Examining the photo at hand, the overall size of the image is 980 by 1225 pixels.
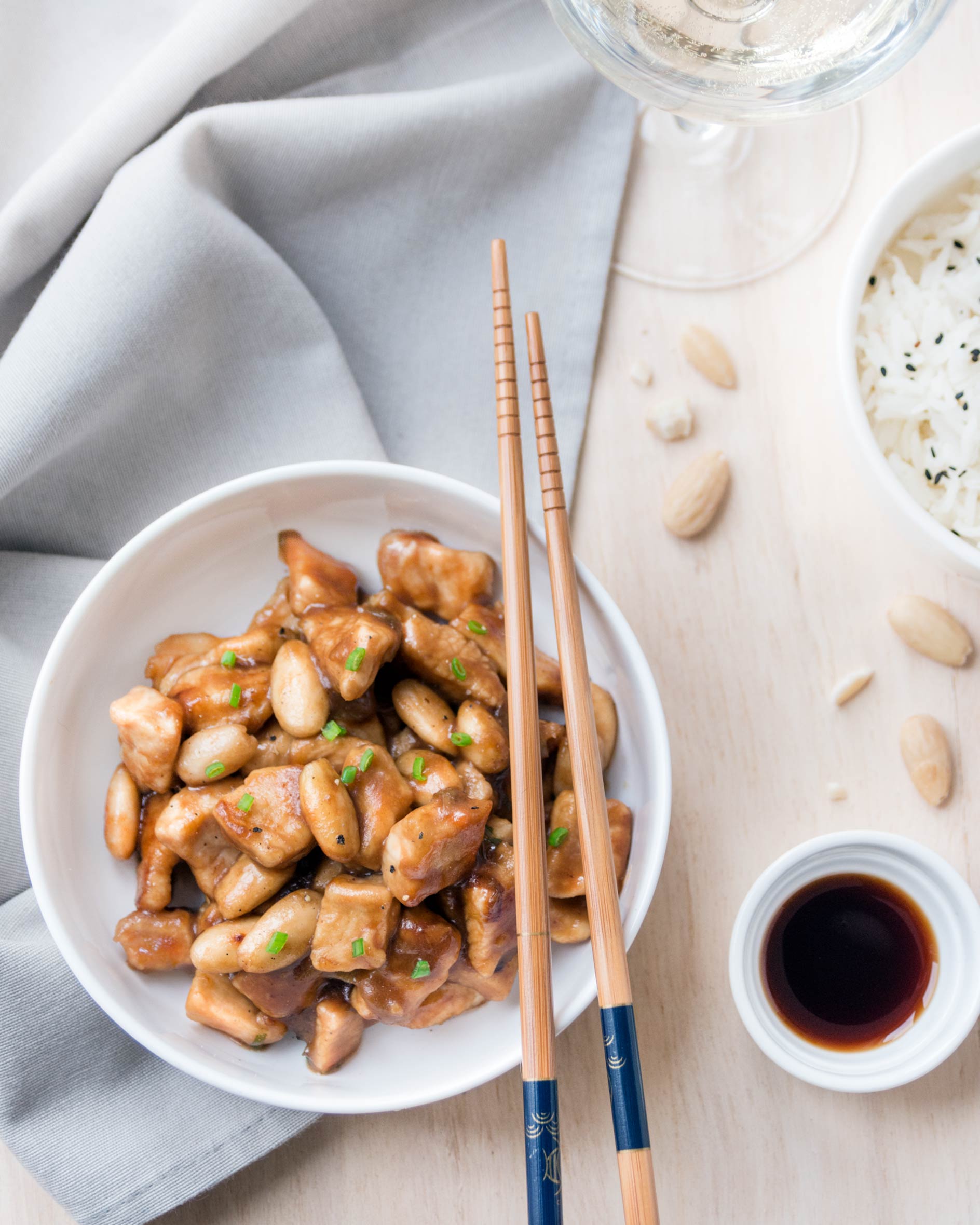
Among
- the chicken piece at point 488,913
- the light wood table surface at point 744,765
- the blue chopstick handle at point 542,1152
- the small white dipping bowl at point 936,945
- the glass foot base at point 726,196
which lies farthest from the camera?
the glass foot base at point 726,196

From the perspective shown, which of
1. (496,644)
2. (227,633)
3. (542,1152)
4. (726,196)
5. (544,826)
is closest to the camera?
(542,1152)

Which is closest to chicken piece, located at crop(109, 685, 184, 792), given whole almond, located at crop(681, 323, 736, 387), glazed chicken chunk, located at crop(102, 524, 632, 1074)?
glazed chicken chunk, located at crop(102, 524, 632, 1074)

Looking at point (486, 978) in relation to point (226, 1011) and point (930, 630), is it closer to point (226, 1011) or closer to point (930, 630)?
point (226, 1011)

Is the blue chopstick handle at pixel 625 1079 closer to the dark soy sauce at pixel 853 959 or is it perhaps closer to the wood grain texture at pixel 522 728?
the wood grain texture at pixel 522 728

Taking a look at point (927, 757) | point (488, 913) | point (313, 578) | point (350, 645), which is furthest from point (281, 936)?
point (927, 757)

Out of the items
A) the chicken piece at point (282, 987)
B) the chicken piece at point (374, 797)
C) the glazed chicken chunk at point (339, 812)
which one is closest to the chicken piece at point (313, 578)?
the glazed chicken chunk at point (339, 812)

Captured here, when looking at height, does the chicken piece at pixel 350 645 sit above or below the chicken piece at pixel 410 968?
above
